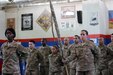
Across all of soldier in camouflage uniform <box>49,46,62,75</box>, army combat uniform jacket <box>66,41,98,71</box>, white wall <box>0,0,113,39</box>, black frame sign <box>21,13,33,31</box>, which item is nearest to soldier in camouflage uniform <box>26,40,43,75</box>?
A: soldier in camouflage uniform <box>49,46,62,75</box>

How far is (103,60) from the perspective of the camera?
8.94 meters

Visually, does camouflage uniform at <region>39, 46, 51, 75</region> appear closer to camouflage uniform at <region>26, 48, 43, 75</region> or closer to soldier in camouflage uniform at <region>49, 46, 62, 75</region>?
camouflage uniform at <region>26, 48, 43, 75</region>

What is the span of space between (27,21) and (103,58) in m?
4.34

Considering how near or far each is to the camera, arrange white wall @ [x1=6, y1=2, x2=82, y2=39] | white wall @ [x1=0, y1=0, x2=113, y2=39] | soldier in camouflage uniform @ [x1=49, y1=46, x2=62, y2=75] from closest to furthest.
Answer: soldier in camouflage uniform @ [x1=49, y1=46, x2=62, y2=75] < white wall @ [x1=0, y1=0, x2=113, y2=39] < white wall @ [x1=6, y1=2, x2=82, y2=39]

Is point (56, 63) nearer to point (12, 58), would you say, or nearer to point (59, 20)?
point (12, 58)

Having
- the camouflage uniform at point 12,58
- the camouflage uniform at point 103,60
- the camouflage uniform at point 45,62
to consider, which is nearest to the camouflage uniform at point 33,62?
the camouflage uniform at point 45,62

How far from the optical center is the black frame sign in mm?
11953

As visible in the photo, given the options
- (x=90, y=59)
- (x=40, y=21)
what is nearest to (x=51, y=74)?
(x=90, y=59)

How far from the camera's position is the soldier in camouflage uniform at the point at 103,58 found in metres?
8.76

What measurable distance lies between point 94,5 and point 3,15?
440 cm

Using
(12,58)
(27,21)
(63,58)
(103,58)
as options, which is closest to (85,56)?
(63,58)

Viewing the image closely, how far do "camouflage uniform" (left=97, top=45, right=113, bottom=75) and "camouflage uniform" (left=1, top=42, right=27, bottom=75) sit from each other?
4038 millimetres

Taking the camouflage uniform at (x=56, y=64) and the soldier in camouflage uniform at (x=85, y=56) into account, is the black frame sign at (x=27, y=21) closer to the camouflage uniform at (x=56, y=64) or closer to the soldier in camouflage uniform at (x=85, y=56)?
the camouflage uniform at (x=56, y=64)

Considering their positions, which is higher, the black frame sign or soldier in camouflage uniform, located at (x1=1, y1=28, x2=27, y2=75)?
the black frame sign
